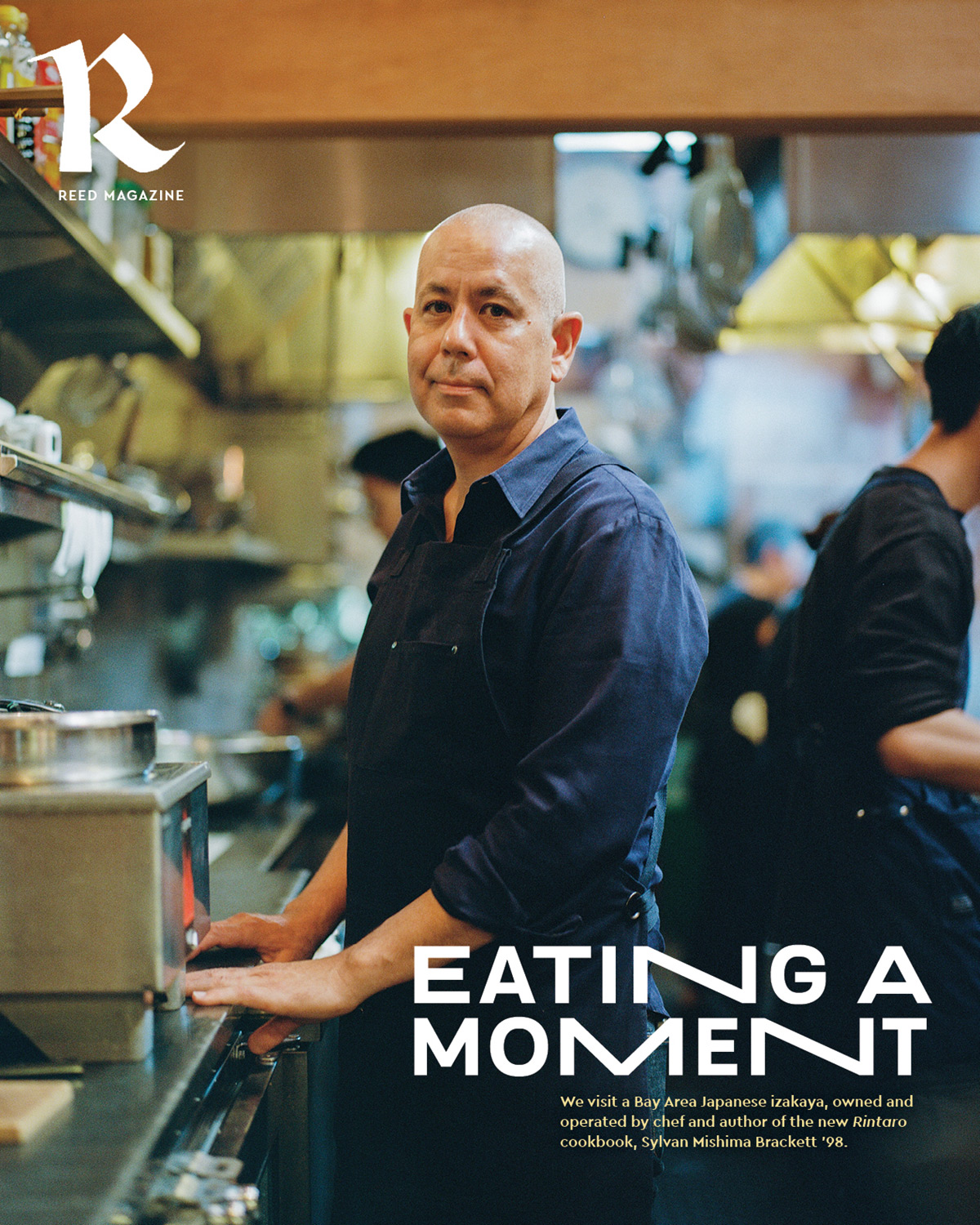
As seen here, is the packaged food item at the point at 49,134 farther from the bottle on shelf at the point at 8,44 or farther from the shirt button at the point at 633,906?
the shirt button at the point at 633,906

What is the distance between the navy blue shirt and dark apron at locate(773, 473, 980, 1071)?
0.48 metres

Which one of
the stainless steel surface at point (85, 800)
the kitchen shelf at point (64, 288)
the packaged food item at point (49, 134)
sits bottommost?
the stainless steel surface at point (85, 800)

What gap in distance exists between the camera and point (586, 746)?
3.51 feet

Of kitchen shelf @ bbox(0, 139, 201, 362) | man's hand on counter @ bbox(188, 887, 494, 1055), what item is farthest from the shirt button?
kitchen shelf @ bbox(0, 139, 201, 362)

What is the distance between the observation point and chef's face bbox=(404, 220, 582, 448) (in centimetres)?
120

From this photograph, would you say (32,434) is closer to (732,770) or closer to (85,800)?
(85,800)

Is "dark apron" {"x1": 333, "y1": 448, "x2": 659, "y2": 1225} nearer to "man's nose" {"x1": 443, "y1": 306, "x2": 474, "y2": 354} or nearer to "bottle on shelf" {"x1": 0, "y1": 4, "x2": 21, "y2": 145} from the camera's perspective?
"man's nose" {"x1": 443, "y1": 306, "x2": 474, "y2": 354}

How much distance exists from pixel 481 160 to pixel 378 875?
1.51 metres

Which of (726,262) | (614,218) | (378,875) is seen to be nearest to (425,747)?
(378,875)

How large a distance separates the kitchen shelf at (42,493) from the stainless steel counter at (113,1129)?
0.80 m

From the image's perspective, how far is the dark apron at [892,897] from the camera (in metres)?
1.47

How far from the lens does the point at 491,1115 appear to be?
119 centimetres

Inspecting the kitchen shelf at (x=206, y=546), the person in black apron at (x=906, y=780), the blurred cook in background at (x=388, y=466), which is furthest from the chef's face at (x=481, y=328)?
the kitchen shelf at (x=206, y=546)

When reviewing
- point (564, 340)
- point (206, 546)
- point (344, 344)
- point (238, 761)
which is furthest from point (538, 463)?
point (344, 344)
